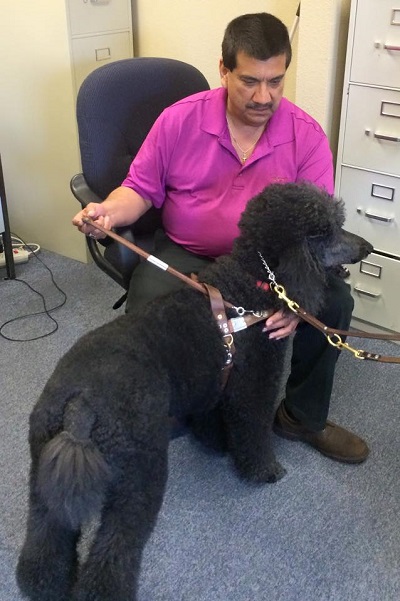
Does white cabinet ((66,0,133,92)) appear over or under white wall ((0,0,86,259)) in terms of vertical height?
over

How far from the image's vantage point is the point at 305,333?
1.69 metres

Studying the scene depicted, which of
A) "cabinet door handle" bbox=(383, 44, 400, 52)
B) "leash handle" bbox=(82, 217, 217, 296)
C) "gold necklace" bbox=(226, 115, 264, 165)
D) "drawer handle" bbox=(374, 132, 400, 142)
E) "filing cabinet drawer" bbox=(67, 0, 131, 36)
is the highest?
"filing cabinet drawer" bbox=(67, 0, 131, 36)

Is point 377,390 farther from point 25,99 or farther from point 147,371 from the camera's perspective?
point 25,99

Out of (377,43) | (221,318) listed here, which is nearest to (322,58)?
(377,43)

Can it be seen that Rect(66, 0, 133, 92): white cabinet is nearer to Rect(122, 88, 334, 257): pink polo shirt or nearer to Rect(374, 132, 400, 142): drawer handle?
Rect(122, 88, 334, 257): pink polo shirt

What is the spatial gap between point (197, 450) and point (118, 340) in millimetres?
688

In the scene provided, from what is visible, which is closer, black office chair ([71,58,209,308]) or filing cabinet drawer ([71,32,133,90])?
black office chair ([71,58,209,308])

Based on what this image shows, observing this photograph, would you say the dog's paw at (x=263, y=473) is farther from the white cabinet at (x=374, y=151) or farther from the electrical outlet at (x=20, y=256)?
the electrical outlet at (x=20, y=256)

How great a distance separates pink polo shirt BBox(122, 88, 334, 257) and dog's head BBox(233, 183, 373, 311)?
227 mm

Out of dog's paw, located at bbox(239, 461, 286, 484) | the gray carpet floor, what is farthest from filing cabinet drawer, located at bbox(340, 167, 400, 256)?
dog's paw, located at bbox(239, 461, 286, 484)

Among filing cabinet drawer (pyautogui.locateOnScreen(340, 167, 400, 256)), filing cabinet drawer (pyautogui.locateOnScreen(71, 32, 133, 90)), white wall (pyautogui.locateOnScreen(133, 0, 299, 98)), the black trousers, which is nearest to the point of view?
the black trousers

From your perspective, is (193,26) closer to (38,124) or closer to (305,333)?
(38,124)

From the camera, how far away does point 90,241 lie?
6.06 feet

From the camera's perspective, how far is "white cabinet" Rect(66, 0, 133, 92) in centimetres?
245
